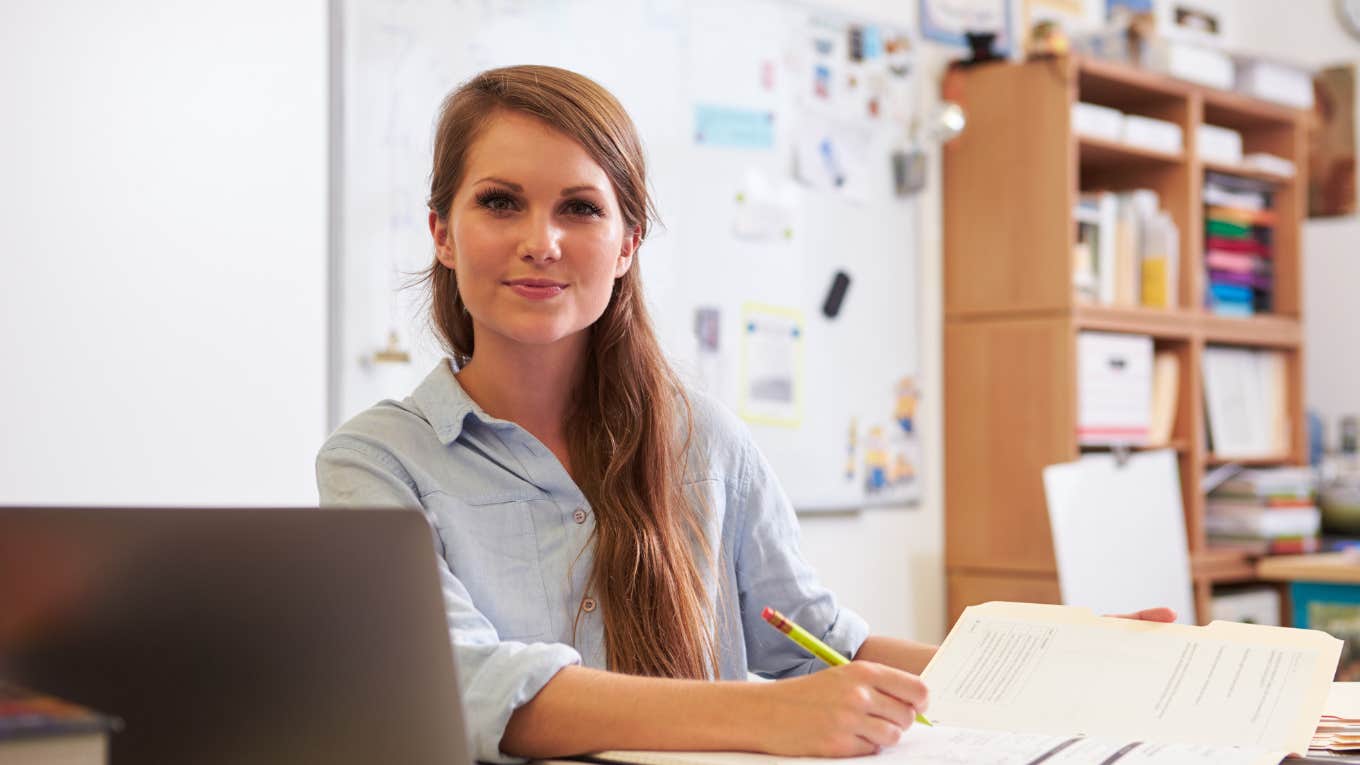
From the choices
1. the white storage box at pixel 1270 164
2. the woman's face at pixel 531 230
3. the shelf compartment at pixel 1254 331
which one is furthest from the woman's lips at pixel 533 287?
the white storage box at pixel 1270 164

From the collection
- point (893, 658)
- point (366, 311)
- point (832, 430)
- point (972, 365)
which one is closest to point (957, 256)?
point (972, 365)

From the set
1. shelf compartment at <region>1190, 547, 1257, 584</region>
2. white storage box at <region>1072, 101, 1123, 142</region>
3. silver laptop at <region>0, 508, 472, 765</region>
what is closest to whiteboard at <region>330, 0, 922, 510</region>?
white storage box at <region>1072, 101, 1123, 142</region>

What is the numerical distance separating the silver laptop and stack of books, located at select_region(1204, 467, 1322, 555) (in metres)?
3.43

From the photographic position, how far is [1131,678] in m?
1.08

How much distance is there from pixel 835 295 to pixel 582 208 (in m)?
2.12

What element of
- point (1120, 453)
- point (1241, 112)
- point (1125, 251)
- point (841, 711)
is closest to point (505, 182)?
point (841, 711)

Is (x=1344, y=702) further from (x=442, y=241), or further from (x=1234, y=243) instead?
(x=1234, y=243)

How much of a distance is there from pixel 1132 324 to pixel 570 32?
5.29 ft

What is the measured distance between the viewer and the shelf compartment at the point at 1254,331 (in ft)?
12.6

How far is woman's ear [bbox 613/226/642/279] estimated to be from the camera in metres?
1.44

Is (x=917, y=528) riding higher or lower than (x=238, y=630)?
lower

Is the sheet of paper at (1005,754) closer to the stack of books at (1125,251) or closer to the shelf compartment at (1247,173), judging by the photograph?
the stack of books at (1125,251)

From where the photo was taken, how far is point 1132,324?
3.60 meters

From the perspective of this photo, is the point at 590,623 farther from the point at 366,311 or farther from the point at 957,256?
the point at 957,256
